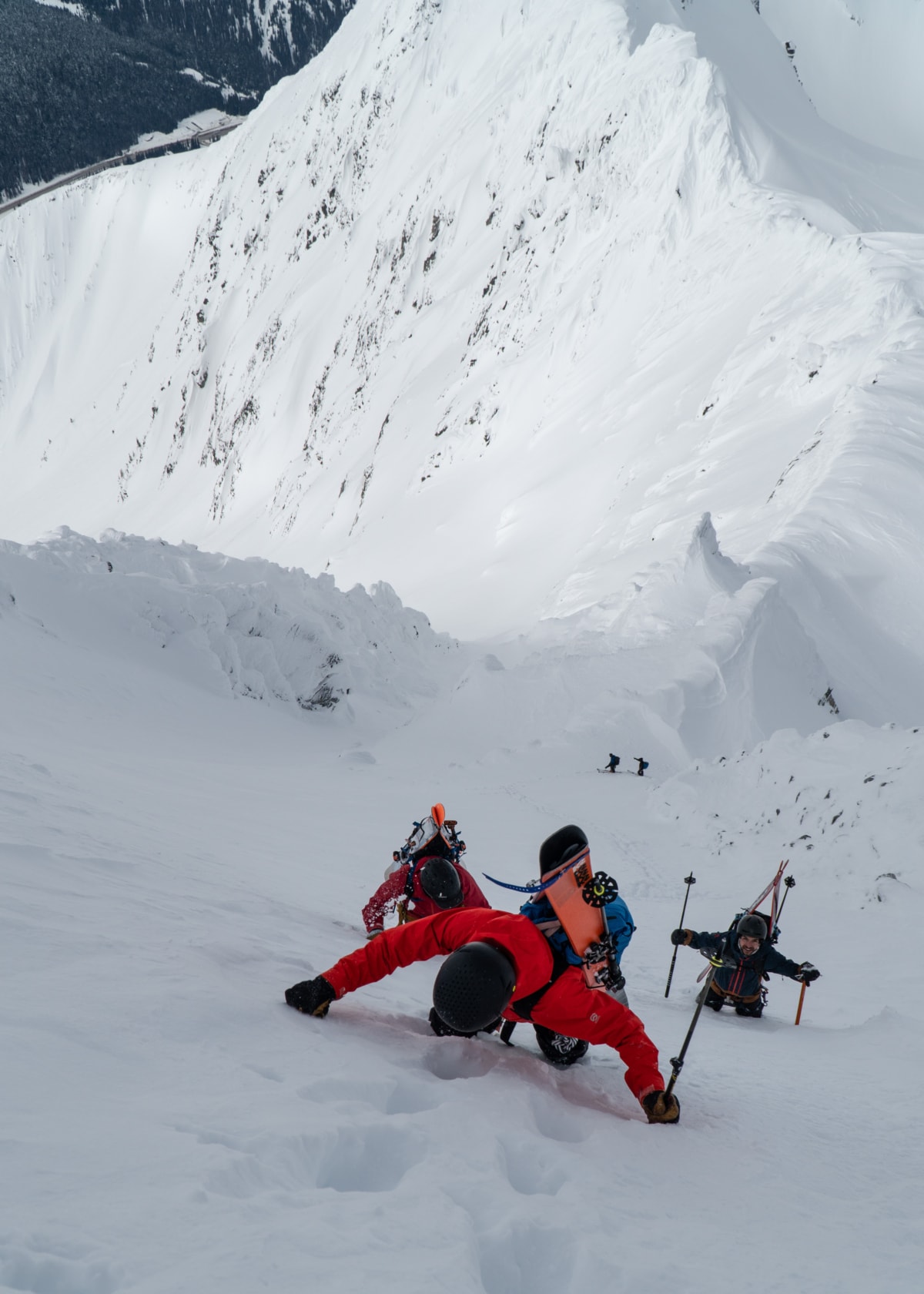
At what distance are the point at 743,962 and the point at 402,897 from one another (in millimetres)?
2138

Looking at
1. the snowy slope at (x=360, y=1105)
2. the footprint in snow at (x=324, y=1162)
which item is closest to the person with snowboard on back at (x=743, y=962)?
the snowy slope at (x=360, y=1105)

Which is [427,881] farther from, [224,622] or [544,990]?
[224,622]

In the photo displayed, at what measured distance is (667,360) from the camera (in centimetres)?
2984

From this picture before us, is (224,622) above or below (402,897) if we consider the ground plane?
above

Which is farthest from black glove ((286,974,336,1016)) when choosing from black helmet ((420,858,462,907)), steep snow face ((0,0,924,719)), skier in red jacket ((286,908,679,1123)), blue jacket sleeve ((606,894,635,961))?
steep snow face ((0,0,924,719))

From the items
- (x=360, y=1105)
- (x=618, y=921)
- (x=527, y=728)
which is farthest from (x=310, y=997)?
(x=527, y=728)

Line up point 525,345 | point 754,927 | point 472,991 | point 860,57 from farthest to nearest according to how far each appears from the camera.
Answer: point 860,57 < point 525,345 < point 754,927 < point 472,991

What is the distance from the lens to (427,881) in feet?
16.5

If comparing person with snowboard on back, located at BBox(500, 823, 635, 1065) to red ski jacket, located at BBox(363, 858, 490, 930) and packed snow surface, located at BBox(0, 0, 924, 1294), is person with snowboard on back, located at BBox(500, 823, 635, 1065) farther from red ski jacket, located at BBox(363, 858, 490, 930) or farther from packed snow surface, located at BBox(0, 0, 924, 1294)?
red ski jacket, located at BBox(363, 858, 490, 930)

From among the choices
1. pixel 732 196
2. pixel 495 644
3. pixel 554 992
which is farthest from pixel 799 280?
pixel 554 992

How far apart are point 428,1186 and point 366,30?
84869mm

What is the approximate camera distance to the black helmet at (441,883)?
16.4 feet

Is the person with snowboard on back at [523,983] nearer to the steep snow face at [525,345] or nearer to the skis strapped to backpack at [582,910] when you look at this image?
the skis strapped to backpack at [582,910]

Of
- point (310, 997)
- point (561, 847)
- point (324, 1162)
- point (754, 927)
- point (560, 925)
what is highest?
point (561, 847)
